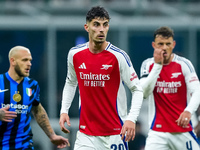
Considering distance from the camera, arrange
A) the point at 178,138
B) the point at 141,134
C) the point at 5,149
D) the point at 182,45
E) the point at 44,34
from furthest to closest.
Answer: the point at 182,45
the point at 44,34
the point at 141,134
the point at 178,138
the point at 5,149

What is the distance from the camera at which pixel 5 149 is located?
661 centimetres

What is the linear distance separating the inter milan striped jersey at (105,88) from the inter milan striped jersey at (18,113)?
78 centimetres

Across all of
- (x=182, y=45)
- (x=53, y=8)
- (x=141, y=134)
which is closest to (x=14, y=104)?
(x=141, y=134)

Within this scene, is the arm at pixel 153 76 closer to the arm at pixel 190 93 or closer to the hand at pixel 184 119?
the arm at pixel 190 93

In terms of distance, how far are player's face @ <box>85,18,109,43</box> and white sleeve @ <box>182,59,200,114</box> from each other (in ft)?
5.51

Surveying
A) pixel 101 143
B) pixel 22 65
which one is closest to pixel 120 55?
pixel 101 143

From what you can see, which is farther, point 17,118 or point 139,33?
point 139,33

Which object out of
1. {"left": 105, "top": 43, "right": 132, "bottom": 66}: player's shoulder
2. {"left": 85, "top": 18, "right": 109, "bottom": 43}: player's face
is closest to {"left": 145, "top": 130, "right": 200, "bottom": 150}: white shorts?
{"left": 105, "top": 43, "right": 132, "bottom": 66}: player's shoulder

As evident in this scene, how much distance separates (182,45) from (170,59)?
6.27 m

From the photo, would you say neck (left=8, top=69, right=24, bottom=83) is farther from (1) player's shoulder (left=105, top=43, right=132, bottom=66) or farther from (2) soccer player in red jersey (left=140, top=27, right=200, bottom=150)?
(2) soccer player in red jersey (left=140, top=27, right=200, bottom=150)

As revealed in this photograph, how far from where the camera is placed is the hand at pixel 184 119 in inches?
277

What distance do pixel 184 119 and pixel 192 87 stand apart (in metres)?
0.53

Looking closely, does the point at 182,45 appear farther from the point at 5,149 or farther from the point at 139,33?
the point at 5,149

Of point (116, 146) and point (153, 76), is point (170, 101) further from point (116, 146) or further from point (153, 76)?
point (116, 146)
